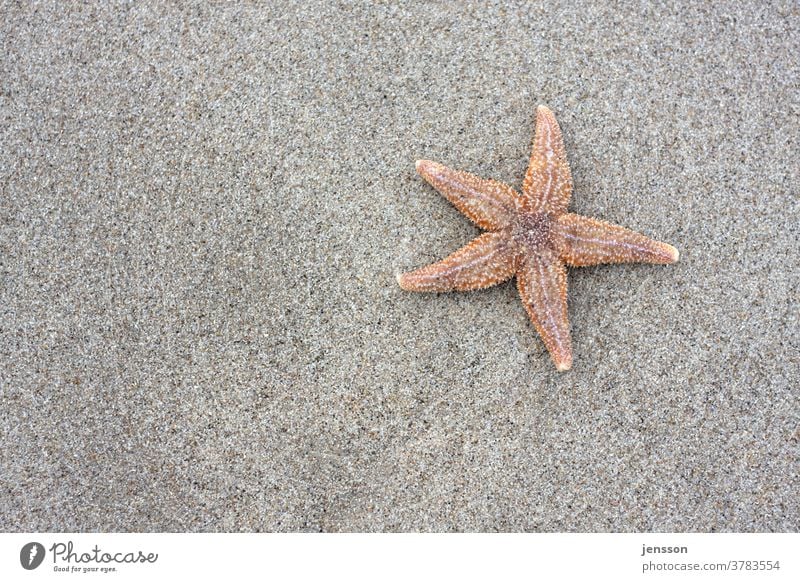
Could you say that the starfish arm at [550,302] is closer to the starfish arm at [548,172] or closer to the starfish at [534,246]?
the starfish at [534,246]

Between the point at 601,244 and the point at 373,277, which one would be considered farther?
the point at 373,277

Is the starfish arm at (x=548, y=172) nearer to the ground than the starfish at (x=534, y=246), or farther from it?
farther from it

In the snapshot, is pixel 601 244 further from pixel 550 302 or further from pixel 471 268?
pixel 471 268

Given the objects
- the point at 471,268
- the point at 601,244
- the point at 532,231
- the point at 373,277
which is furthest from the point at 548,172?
the point at 373,277

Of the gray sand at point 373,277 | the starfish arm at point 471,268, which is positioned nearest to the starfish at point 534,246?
the starfish arm at point 471,268

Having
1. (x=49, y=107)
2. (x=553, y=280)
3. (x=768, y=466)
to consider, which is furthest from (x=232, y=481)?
(x=768, y=466)
